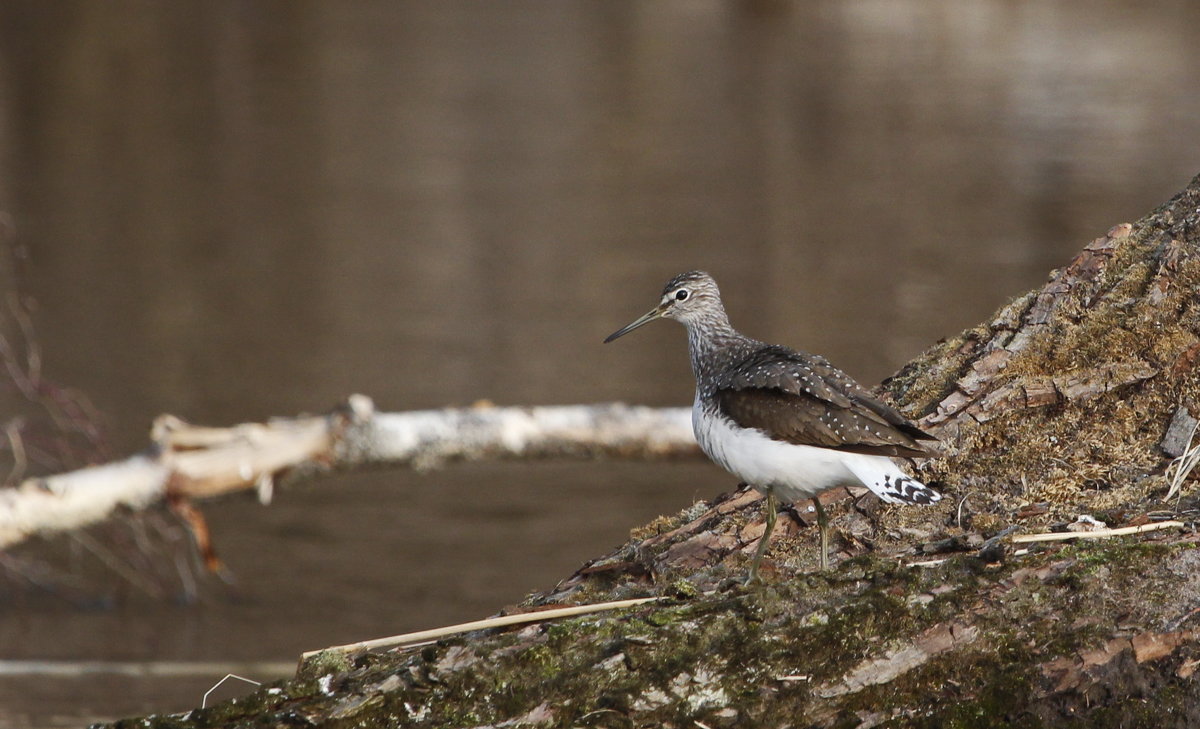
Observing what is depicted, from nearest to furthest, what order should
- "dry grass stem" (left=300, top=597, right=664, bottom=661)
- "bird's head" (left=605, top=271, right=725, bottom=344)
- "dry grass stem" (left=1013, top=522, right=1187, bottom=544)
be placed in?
"dry grass stem" (left=300, top=597, right=664, bottom=661) < "dry grass stem" (left=1013, top=522, right=1187, bottom=544) < "bird's head" (left=605, top=271, right=725, bottom=344)

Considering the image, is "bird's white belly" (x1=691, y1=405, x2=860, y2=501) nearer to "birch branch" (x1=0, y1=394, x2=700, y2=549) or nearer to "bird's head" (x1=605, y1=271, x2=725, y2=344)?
"bird's head" (x1=605, y1=271, x2=725, y2=344)

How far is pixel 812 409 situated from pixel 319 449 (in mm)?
5507

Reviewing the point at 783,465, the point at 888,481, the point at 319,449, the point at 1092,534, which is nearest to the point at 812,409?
the point at 783,465

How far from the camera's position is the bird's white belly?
14.5 ft

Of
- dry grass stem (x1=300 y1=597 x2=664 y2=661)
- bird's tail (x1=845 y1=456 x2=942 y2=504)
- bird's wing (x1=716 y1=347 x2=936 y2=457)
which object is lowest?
dry grass stem (x1=300 y1=597 x2=664 y2=661)

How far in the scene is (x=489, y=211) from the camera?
26.7 metres

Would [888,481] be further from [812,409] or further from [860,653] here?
[860,653]

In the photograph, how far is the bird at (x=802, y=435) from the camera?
4359 millimetres

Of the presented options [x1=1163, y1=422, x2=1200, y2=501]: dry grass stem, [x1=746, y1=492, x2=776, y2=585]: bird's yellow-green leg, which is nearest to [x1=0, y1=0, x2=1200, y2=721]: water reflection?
[x1=746, y1=492, x2=776, y2=585]: bird's yellow-green leg

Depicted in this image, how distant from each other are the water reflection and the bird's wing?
6.68 metres

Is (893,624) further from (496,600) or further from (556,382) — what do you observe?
(556,382)

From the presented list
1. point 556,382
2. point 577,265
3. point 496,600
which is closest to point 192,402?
point 556,382

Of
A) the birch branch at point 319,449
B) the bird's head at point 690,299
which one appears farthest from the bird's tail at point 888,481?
the birch branch at point 319,449

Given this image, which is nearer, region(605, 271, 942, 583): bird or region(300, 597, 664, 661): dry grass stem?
region(300, 597, 664, 661): dry grass stem
